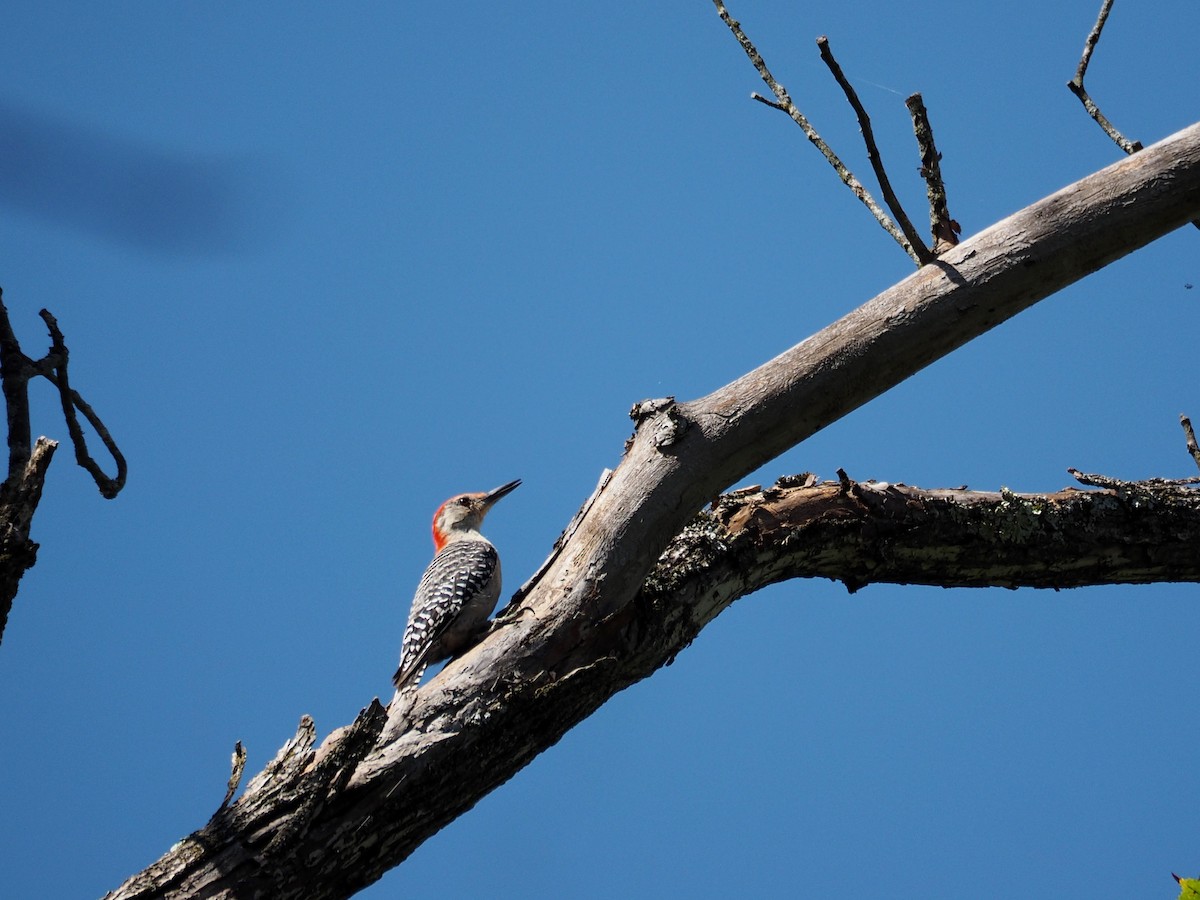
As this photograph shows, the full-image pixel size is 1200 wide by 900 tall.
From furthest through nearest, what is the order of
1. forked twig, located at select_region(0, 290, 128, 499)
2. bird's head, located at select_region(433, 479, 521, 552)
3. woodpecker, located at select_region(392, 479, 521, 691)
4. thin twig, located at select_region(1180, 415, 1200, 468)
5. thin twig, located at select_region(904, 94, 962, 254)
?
bird's head, located at select_region(433, 479, 521, 552)
woodpecker, located at select_region(392, 479, 521, 691)
thin twig, located at select_region(1180, 415, 1200, 468)
thin twig, located at select_region(904, 94, 962, 254)
forked twig, located at select_region(0, 290, 128, 499)

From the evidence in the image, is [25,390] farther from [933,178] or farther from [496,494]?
[496,494]

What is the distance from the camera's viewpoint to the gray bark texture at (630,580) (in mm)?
2773

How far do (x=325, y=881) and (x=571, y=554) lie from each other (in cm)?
116

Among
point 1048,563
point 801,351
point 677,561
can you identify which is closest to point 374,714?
point 677,561

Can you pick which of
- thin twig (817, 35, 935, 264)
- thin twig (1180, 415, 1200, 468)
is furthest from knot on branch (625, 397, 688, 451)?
thin twig (1180, 415, 1200, 468)

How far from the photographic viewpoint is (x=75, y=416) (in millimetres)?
3381

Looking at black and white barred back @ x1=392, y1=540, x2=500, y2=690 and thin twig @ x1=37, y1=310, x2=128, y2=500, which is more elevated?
thin twig @ x1=37, y1=310, x2=128, y2=500

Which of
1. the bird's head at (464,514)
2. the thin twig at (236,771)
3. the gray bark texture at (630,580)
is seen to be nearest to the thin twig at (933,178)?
the gray bark texture at (630,580)

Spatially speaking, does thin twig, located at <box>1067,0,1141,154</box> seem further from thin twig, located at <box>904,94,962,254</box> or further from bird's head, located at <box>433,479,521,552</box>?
bird's head, located at <box>433,479,521,552</box>

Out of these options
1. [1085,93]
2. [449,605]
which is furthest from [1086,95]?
[449,605]

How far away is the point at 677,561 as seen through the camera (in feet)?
11.8

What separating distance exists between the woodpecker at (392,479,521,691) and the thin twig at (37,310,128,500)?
70.1 inches

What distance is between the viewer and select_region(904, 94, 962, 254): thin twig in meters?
3.16

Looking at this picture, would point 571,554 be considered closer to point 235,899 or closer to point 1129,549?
point 235,899
